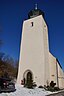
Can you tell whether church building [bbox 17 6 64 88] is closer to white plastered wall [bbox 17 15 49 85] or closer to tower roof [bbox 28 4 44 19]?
white plastered wall [bbox 17 15 49 85]

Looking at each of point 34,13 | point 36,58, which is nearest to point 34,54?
point 36,58

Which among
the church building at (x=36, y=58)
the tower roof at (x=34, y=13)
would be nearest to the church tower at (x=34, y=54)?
the church building at (x=36, y=58)

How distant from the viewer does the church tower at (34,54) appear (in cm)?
3108

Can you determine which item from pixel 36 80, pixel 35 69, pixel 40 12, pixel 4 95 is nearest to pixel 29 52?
pixel 35 69

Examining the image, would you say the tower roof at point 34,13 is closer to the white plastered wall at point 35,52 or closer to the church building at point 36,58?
the church building at point 36,58

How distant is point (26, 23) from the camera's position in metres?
37.0

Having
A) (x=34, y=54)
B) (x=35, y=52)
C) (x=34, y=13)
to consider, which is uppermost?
(x=34, y=13)

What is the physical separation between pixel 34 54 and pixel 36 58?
1.00m

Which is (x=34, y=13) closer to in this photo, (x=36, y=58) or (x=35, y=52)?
(x=35, y=52)

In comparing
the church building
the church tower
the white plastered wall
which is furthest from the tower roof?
the white plastered wall

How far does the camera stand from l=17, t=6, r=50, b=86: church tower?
31078 mm

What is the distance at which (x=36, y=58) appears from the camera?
1266 inches

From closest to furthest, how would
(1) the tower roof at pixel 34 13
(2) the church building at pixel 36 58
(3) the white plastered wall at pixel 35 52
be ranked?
1. (3) the white plastered wall at pixel 35 52
2. (2) the church building at pixel 36 58
3. (1) the tower roof at pixel 34 13

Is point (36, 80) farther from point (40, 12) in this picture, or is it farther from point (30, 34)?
point (40, 12)
